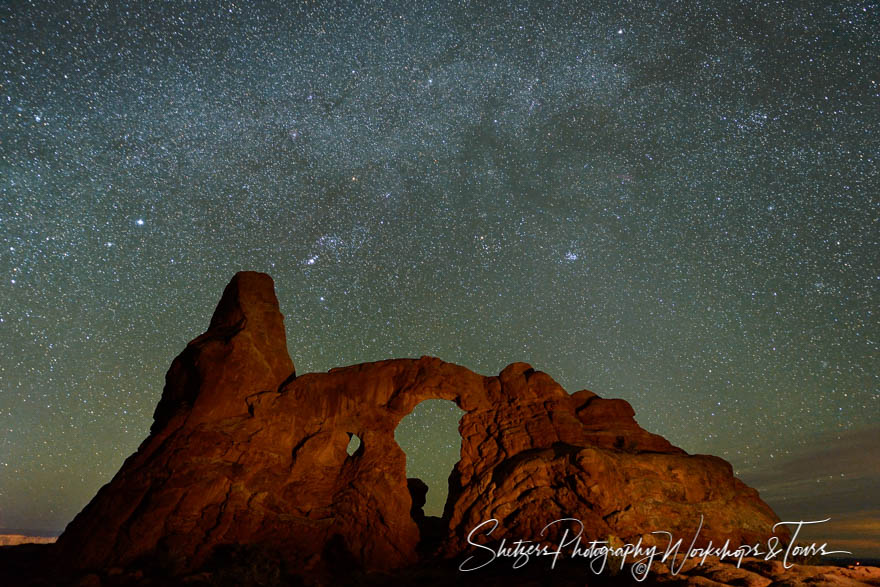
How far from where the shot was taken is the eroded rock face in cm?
2228

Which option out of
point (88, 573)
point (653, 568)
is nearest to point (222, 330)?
point (88, 573)

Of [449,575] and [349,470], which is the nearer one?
[449,575]

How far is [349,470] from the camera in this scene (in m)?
27.2

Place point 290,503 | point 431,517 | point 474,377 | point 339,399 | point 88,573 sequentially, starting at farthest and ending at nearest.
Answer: point 431,517, point 474,377, point 339,399, point 290,503, point 88,573

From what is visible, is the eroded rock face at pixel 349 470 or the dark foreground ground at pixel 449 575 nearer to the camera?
the dark foreground ground at pixel 449 575

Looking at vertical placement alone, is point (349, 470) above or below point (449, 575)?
above

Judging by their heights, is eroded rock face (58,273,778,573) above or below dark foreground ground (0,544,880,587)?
above

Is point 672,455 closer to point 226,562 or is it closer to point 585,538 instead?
point 585,538

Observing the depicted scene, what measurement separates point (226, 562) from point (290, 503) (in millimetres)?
4470

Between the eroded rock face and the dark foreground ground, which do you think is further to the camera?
the eroded rock face

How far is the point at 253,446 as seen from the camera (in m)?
25.5

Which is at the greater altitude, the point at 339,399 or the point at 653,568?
the point at 339,399

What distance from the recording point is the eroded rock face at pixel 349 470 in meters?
22.3

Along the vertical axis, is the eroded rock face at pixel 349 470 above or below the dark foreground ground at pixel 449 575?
above
